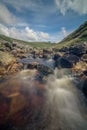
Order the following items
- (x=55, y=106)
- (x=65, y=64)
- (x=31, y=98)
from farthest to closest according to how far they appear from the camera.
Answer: (x=65, y=64), (x=31, y=98), (x=55, y=106)

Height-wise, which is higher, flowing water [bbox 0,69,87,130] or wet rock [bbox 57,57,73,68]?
wet rock [bbox 57,57,73,68]

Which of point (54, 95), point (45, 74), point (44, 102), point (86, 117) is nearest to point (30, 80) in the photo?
point (45, 74)

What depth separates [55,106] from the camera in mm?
30453

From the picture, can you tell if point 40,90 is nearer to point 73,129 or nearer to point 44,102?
point 44,102

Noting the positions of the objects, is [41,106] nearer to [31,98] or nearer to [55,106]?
[55,106]

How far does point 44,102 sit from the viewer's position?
32.0 meters

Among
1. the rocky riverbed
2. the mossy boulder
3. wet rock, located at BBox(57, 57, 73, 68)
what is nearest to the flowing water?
the rocky riverbed

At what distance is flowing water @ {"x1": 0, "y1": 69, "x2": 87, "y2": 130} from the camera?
23.6 m

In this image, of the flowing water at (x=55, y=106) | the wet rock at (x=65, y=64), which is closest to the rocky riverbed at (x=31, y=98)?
the flowing water at (x=55, y=106)

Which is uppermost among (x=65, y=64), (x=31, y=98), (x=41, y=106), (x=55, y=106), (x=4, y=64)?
(x=4, y=64)

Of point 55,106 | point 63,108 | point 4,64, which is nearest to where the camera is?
point 63,108

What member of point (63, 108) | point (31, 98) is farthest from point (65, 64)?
point (63, 108)

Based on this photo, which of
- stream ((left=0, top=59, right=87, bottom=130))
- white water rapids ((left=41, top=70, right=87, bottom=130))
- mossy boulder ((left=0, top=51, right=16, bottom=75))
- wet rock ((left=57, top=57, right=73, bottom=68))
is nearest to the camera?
stream ((left=0, top=59, right=87, bottom=130))

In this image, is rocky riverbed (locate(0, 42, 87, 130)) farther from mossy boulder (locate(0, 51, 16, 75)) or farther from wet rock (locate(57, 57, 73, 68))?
wet rock (locate(57, 57, 73, 68))
